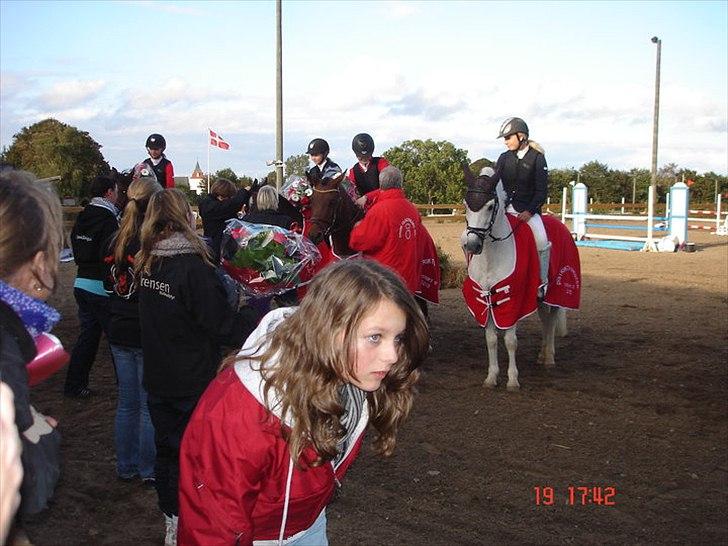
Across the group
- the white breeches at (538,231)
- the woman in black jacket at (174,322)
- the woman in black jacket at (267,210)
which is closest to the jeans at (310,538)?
the woman in black jacket at (174,322)

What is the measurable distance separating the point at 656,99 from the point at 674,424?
23301 millimetres

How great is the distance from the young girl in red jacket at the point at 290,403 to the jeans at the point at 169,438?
5.08 ft

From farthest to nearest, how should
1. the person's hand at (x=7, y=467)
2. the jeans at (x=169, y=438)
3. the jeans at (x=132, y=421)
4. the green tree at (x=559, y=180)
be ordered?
the green tree at (x=559, y=180) < the jeans at (x=132, y=421) < the jeans at (x=169, y=438) < the person's hand at (x=7, y=467)

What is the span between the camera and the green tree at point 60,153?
24344mm

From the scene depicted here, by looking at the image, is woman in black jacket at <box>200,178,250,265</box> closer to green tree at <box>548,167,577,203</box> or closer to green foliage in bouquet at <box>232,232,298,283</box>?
green foliage in bouquet at <box>232,232,298,283</box>

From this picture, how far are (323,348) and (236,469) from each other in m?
0.41

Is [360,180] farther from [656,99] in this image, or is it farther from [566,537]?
[656,99]

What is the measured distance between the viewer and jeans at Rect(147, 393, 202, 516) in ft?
12.2

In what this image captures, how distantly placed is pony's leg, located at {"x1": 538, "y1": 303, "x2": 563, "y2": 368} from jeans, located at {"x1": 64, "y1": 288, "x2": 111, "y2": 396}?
4.61 m

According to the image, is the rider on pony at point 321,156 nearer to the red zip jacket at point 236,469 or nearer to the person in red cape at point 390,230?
the person in red cape at point 390,230

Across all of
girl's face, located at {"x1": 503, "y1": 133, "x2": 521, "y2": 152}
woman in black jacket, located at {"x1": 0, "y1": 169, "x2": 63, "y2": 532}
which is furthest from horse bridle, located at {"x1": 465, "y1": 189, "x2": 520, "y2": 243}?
woman in black jacket, located at {"x1": 0, "y1": 169, "x2": 63, "y2": 532}

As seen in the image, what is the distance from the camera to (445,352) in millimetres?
8664

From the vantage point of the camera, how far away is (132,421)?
15.7 ft

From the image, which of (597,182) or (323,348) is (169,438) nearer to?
(323,348)
